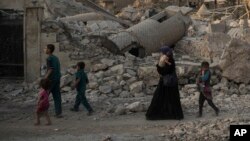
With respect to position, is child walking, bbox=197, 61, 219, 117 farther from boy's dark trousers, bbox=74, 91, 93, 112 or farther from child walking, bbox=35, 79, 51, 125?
child walking, bbox=35, 79, 51, 125

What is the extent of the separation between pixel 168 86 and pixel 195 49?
257 inches

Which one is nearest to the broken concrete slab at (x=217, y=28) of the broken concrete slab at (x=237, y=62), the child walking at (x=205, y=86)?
the broken concrete slab at (x=237, y=62)

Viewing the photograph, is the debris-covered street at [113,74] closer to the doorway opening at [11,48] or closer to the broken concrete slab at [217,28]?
the doorway opening at [11,48]

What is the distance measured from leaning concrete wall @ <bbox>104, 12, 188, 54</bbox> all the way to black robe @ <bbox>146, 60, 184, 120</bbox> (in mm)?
4301

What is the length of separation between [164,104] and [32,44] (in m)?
4.76

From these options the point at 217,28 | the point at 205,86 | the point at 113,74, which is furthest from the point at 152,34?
the point at 205,86

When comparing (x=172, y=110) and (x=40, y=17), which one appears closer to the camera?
(x=172, y=110)

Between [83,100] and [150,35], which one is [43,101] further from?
[150,35]

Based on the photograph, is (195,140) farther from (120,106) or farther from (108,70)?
(108,70)

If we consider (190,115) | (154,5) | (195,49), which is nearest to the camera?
(190,115)

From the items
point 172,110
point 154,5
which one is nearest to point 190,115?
point 172,110

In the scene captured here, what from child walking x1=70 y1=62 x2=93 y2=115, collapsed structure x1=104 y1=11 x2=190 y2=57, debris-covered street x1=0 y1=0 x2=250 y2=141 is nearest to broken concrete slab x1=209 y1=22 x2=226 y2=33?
debris-covered street x1=0 y1=0 x2=250 y2=141

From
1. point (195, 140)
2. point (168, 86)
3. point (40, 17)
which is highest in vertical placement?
point (40, 17)

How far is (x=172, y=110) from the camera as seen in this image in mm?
9352
